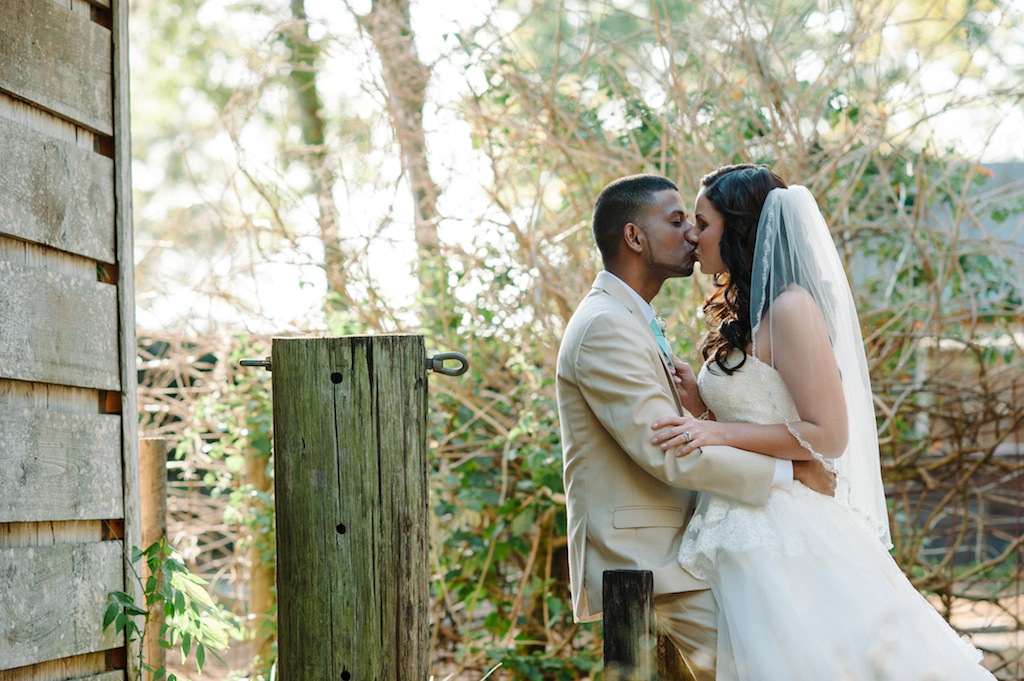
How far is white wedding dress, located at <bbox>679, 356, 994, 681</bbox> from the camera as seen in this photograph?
303 cm

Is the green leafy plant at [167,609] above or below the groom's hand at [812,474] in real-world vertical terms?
below

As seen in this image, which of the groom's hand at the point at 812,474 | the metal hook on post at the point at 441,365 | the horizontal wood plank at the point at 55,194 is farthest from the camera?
→ the groom's hand at the point at 812,474

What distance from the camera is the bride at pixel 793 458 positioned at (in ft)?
10.0

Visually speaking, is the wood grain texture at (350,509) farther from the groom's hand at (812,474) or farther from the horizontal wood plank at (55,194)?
the groom's hand at (812,474)

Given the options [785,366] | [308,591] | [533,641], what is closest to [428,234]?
[533,641]

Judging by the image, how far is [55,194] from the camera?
3174mm

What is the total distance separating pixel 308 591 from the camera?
2.41 metres

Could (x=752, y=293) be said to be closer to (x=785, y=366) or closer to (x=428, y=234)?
(x=785, y=366)

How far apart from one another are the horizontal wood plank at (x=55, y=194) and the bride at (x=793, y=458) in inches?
71.1

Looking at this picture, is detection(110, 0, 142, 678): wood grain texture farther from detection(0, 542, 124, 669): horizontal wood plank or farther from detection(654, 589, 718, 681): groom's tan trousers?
detection(654, 589, 718, 681): groom's tan trousers

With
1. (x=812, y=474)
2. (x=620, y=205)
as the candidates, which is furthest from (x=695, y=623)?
(x=620, y=205)

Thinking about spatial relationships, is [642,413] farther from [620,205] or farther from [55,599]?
[55,599]

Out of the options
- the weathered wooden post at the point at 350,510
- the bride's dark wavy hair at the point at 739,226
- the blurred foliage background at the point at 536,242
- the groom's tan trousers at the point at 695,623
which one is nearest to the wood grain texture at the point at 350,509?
the weathered wooden post at the point at 350,510

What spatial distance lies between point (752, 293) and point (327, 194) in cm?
372
